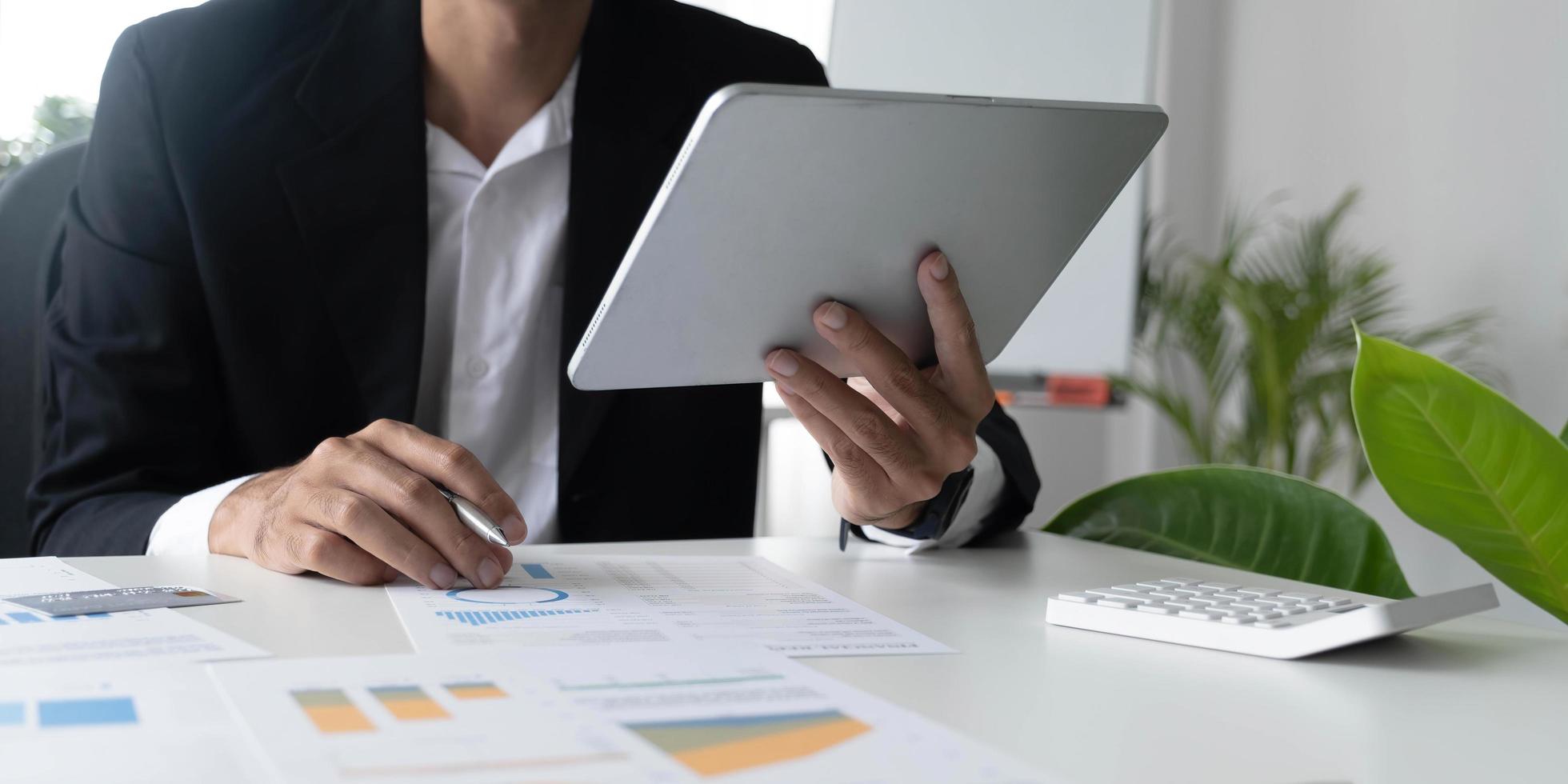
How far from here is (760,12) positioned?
12.3ft

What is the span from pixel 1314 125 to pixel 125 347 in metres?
3.60

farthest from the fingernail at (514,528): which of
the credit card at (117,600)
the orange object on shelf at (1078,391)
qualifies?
the orange object on shelf at (1078,391)

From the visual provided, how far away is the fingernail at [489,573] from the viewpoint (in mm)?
744

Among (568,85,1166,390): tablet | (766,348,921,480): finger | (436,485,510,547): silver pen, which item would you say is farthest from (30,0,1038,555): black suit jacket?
(436,485,510,547): silver pen

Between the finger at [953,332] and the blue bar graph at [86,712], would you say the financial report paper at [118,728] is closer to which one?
the blue bar graph at [86,712]

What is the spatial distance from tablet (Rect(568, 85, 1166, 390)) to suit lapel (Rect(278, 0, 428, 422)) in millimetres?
467

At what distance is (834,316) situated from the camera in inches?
31.3

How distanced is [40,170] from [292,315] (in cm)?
28

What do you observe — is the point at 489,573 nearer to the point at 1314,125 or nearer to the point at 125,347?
the point at 125,347

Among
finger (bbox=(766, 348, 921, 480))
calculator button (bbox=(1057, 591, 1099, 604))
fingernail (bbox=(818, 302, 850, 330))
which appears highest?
fingernail (bbox=(818, 302, 850, 330))

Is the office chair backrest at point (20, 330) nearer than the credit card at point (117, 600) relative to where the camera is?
No

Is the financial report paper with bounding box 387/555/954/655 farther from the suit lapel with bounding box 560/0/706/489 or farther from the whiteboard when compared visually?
the whiteboard

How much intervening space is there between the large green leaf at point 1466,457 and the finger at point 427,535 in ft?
1.74

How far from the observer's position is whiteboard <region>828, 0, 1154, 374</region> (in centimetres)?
325
